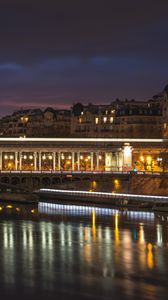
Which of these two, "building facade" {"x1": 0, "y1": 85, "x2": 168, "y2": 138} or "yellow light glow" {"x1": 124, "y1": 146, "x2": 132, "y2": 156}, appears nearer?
"yellow light glow" {"x1": 124, "y1": 146, "x2": 132, "y2": 156}

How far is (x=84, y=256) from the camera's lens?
50.5 metres

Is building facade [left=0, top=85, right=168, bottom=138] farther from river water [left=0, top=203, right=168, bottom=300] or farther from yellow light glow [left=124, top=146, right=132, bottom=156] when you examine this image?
river water [left=0, top=203, right=168, bottom=300]

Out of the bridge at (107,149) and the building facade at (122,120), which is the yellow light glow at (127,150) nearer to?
the bridge at (107,149)

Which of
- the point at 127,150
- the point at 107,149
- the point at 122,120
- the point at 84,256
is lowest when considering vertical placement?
the point at 84,256

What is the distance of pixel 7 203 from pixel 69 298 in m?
52.1

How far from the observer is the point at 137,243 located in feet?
182

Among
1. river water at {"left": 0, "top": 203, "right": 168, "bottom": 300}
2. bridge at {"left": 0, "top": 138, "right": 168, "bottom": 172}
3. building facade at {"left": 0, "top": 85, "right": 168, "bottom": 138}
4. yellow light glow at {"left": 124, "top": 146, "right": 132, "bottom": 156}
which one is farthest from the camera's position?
building facade at {"left": 0, "top": 85, "right": 168, "bottom": 138}

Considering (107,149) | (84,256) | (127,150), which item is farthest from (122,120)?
(84,256)

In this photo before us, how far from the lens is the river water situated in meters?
41.2

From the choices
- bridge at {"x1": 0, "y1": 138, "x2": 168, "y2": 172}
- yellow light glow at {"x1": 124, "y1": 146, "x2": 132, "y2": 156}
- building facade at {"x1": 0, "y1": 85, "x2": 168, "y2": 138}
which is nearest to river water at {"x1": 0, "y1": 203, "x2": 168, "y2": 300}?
bridge at {"x1": 0, "y1": 138, "x2": 168, "y2": 172}

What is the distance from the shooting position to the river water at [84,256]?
41.2 meters

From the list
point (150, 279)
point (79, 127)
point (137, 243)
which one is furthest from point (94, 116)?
point (150, 279)

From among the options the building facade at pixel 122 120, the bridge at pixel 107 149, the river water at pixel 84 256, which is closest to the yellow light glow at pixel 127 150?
the bridge at pixel 107 149

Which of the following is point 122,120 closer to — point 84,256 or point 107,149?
point 107,149
